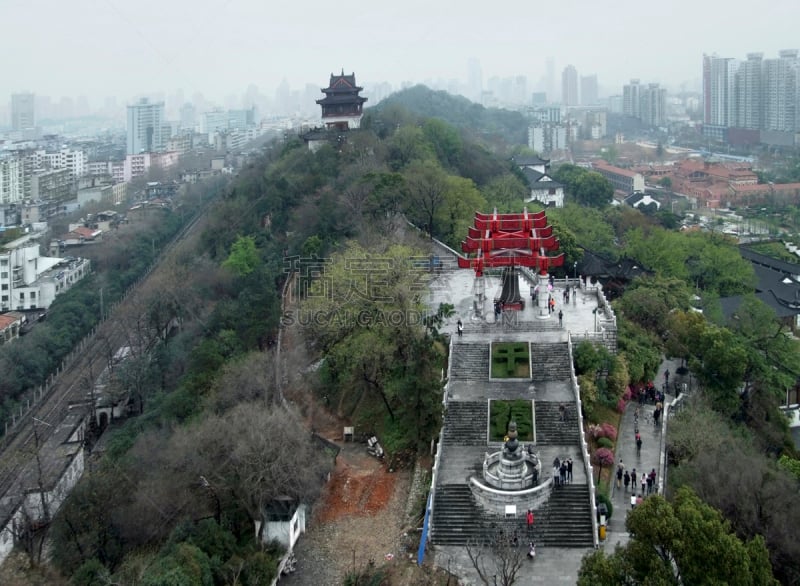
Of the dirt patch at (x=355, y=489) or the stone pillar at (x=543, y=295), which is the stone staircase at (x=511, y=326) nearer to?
the stone pillar at (x=543, y=295)

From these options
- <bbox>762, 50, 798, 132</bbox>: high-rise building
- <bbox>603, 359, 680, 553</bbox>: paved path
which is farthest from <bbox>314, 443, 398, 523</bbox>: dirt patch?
<bbox>762, 50, 798, 132</bbox>: high-rise building

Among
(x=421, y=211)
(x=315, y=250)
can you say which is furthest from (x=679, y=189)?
(x=315, y=250)

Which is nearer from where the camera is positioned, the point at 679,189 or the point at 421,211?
the point at 421,211

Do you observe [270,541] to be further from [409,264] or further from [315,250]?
[315,250]

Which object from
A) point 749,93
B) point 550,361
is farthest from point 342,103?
point 749,93

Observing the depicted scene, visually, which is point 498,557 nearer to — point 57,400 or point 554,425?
point 554,425

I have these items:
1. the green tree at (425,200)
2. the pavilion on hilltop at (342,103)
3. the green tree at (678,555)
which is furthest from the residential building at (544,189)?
the green tree at (678,555)
